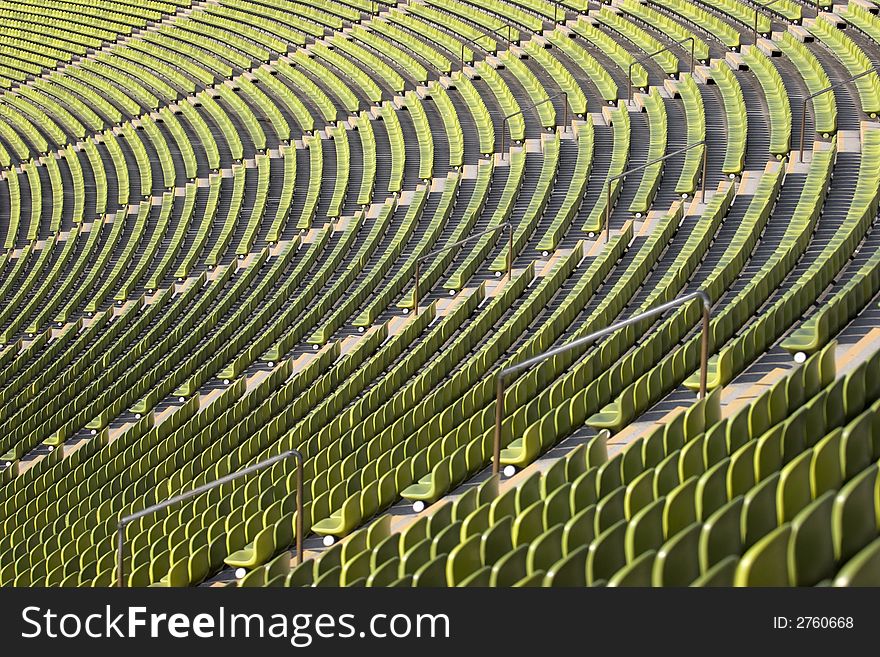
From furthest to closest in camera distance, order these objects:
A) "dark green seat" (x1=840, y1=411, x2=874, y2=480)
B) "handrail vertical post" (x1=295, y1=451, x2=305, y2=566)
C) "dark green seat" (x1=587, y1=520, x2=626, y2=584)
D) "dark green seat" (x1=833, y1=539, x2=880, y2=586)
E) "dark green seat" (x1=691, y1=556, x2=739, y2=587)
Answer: "handrail vertical post" (x1=295, y1=451, x2=305, y2=566) → "dark green seat" (x1=840, y1=411, x2=874, y2=480) → "dark green seat" (x1=587, y1=520, x2=626, y2=584) → "dark green seat" (x1=691, y1=556, x2=739, y2=587) → "dark green seat" (x1=833, y1=539, x2=880, y2=586)

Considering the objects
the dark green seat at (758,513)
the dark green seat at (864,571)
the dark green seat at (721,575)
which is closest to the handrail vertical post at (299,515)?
the dark green seat at (758,513)

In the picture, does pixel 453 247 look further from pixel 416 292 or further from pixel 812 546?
pixel 812 546

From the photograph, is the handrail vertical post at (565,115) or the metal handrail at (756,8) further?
the metal handrail at (756,8)

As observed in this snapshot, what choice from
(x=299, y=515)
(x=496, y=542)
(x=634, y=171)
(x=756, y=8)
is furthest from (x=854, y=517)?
(x=756, y=8)

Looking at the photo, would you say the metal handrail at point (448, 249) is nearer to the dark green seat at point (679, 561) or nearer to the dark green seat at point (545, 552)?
the dark green seat at point (545, 552)

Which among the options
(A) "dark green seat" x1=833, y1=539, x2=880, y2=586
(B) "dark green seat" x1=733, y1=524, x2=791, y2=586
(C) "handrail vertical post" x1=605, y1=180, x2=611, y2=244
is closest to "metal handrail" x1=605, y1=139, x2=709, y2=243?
(C) "handrail vertical post" x1=605, y1=180, x2=611, y2=244

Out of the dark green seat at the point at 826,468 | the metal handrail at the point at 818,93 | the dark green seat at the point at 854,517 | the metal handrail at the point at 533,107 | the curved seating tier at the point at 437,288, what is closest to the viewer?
the dark green seat at the point at 854,517

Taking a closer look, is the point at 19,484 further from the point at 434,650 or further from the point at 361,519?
the point at 434,650

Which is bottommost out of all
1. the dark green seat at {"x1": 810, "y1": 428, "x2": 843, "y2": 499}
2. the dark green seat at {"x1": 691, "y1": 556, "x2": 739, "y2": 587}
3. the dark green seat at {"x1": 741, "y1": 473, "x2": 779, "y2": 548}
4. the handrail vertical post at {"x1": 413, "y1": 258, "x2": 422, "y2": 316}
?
the dark green seat at {"x1": 691, "y1": 556, "x2": 739, "y2": 587}

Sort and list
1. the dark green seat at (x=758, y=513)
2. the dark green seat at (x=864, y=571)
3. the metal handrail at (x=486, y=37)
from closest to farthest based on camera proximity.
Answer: the dark green seat at (x=864, y=571)
the dark green seat at (x=758, y=513)
the metal handrail at (x=486, y=37)

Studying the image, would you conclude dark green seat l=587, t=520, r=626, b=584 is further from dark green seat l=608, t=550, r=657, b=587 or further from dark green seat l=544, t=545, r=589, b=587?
dark green seat l=608, t=550, r=657, b=587

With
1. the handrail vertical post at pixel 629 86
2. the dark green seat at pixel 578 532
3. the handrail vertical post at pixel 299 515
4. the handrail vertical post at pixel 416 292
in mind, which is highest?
the handrail vertical post at pixel 629 86

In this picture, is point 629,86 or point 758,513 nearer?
point 758,513

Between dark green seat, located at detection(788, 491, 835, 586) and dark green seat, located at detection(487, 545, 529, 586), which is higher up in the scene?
dark green seat, located at detection(788, 491, 835, 586)
